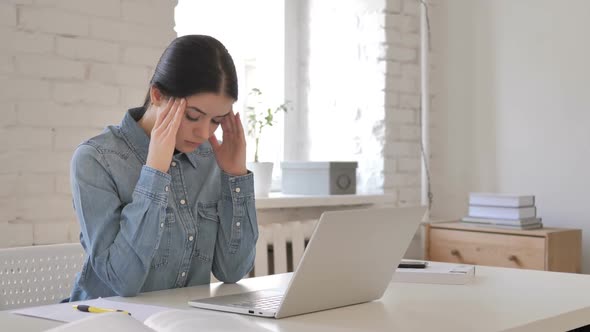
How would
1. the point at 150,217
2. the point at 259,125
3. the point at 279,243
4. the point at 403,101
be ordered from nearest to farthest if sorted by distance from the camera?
the point at 150,217, the point at 279,243, the point at 259,125, the point at 403,101

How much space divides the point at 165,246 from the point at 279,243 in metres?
1.42

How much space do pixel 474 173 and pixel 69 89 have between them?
81.5 inches

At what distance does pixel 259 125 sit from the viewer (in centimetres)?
369

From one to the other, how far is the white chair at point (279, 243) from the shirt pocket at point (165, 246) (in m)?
1.24

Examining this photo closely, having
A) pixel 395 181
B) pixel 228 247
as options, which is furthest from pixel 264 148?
pixel 228 247

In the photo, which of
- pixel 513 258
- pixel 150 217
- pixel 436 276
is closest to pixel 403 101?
pixel 513 258

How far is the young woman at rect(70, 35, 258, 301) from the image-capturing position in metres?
1.70

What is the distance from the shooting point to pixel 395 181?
3787mm

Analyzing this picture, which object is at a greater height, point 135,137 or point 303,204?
point 135,137

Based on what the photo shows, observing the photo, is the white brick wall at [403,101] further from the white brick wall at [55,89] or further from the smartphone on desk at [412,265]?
the smartphone on desk at [412,265]

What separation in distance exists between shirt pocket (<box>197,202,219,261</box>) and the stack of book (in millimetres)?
1769

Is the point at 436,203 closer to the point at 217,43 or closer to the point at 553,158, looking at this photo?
the point at 553,158

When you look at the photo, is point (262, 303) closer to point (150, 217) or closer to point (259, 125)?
point (150, 217)

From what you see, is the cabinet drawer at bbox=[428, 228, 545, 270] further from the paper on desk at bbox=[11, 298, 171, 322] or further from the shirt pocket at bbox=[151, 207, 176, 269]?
the paper on desk at bbox=[11, 298, 171, 322]
